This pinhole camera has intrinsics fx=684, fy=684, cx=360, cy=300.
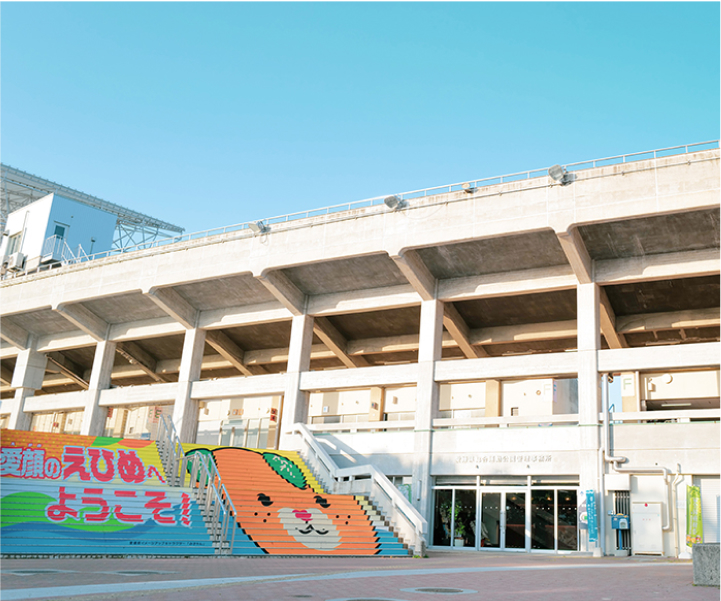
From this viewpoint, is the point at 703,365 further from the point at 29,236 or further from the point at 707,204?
the point at 29,236

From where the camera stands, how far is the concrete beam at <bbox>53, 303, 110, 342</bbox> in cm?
3728

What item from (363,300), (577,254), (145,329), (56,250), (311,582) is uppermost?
(56,250)

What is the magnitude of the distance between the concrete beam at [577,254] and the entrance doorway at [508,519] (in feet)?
26.7

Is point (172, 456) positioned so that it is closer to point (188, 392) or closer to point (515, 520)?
point (188, 392)

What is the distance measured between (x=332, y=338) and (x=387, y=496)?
48.3 feet

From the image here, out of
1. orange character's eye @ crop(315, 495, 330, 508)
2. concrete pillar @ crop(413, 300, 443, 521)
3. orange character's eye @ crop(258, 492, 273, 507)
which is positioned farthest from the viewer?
concrete pillar @ crop(413, 300, 443, 521)

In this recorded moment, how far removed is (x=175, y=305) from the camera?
115 ft

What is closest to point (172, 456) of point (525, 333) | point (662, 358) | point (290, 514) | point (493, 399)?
point (290, 514)

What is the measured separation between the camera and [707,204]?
2297cm

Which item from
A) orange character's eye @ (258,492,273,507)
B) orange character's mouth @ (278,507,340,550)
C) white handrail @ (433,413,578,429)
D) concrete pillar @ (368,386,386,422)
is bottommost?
orange character's mouth @ (278,507,340,550)

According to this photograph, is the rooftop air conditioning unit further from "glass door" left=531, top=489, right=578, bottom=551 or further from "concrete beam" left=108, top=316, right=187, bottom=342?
"glass door" left=531, top=489, right=578, bottom=551

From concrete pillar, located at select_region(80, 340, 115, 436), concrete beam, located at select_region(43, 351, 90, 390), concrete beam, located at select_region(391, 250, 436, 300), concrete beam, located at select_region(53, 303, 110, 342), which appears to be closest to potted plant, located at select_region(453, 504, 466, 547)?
concrete beam, located at select_region(391, 250, 436, 300)

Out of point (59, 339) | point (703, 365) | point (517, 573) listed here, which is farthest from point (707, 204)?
point (59, 339)

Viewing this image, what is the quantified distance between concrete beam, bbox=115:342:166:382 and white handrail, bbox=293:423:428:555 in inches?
759
